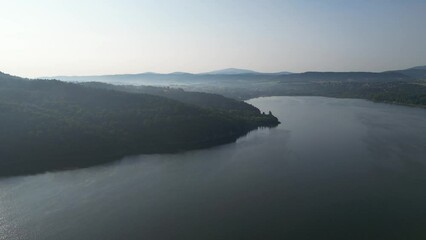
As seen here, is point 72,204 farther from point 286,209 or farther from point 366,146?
point 366,146

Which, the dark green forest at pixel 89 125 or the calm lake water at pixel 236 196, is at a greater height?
the dark green forest at pixel 89 125

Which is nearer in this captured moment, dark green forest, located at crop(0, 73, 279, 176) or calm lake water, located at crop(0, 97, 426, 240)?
calm lake water, located at crop(0, 97, 426, 240)

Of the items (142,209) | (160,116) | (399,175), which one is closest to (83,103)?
(160,116)

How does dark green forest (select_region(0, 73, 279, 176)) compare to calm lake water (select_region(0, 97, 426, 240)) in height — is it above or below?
above

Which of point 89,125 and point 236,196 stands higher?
point 89,125

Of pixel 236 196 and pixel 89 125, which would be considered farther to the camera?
pixel 89 125
